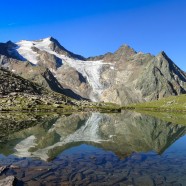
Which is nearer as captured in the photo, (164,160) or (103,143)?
(164,160)

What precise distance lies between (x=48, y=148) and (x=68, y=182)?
22685 millimetres

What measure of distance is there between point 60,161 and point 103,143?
22226mm

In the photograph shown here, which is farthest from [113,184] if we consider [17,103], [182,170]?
[17,103]

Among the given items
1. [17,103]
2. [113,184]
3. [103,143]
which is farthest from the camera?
[17,103]

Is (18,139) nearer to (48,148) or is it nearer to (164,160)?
(48,148)

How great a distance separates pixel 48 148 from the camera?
54.6 m

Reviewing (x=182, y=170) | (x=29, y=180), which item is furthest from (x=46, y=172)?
(x=182, y=170)

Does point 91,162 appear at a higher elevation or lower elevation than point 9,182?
lower

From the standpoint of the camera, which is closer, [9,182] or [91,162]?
[9,182]

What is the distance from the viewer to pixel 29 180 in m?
32.4

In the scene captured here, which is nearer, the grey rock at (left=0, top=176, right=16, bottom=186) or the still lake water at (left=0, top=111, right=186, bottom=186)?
the grey rock at (left=0, top=176, right=16, bottom=186)

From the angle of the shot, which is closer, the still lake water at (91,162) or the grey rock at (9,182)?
the grey rock at (9,182)

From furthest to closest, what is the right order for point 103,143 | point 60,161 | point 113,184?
point 103,143 < point 60,161 < point 113,184

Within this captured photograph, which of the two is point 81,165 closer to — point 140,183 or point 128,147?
point 140,183
